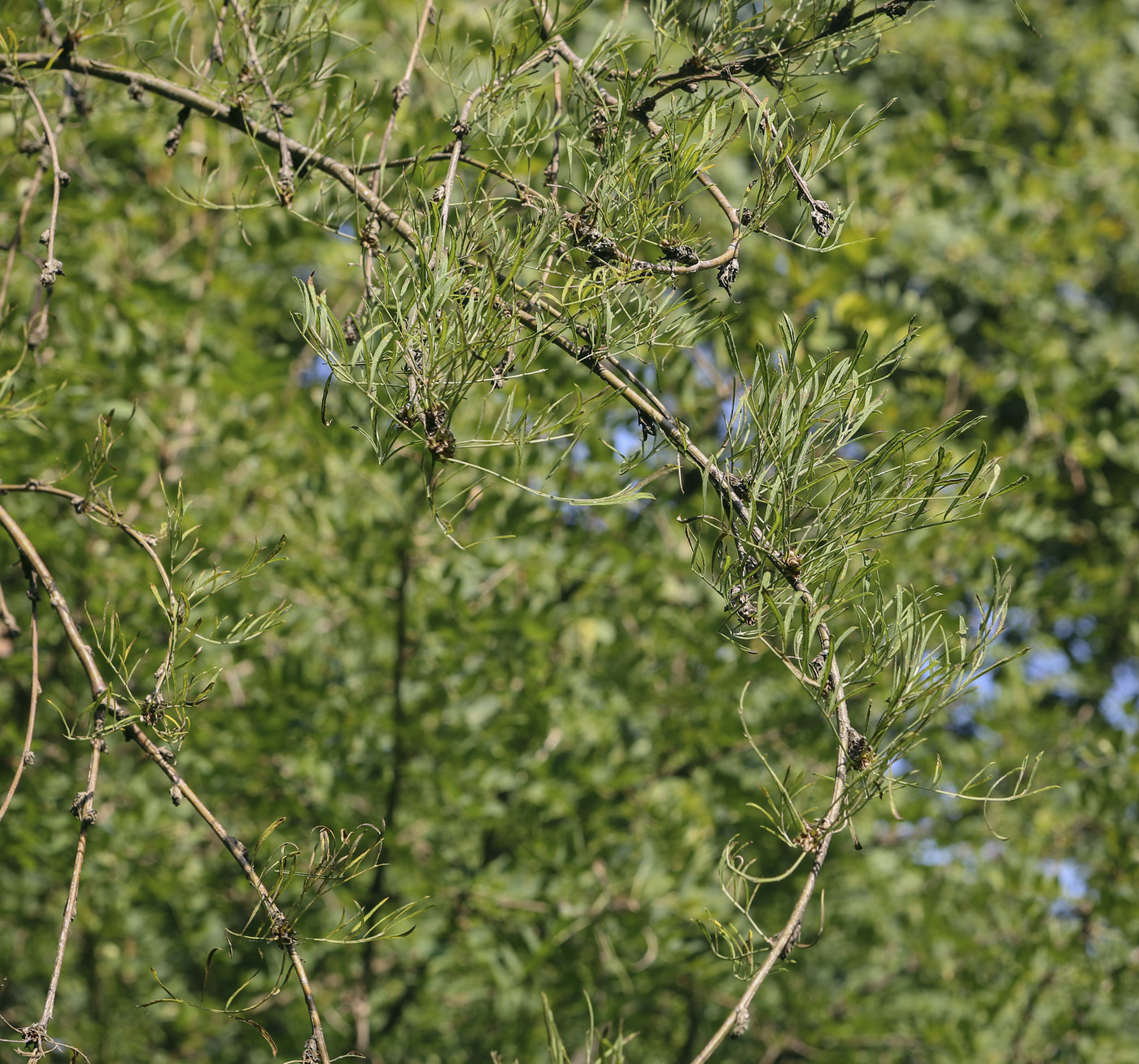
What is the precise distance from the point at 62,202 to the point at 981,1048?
1372 mm

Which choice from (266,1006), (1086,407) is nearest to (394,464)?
(266,1006)

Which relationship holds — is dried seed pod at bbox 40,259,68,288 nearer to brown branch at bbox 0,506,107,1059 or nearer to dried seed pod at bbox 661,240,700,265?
brown branch at bbox 0,506,107,1059

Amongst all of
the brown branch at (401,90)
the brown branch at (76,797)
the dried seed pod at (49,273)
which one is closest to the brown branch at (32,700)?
the brown branch at (76,797)

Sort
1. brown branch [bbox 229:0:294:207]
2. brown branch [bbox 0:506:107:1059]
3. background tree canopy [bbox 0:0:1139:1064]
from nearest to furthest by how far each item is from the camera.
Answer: brown branch [bbox 0:506:107:1059] < brown branch [bbox 229:0:294:207] < background tree canopy [bbox 0:0:1139:1064]

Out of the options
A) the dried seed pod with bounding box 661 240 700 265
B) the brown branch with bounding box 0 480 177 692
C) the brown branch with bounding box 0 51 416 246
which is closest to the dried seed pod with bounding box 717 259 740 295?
the dried seed pod with bounding box 661 240 700 265

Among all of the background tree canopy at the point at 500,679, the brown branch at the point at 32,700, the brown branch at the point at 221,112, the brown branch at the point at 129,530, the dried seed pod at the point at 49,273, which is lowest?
the background tree canopy at the point at 500,679

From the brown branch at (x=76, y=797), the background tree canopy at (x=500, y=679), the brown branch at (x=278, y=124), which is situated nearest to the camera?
the brown branch at (x=76, y=797)

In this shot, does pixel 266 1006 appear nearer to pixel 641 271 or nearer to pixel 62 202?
pixel 62 202

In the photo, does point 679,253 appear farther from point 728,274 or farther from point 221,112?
point 221,112

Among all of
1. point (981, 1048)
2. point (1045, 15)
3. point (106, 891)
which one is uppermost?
point (1045, 15)

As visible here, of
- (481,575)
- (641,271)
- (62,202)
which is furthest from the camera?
(481,575)

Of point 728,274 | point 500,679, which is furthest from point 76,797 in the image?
point 500,679

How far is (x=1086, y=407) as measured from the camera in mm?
1341

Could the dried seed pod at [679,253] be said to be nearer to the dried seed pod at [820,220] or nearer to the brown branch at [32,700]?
the dried seed pod at [820,220]
